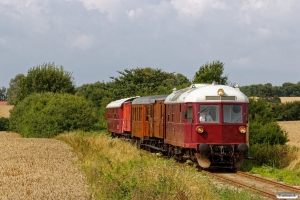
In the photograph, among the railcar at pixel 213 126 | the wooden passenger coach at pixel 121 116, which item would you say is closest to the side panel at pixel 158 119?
the railcar at pixel 213 126

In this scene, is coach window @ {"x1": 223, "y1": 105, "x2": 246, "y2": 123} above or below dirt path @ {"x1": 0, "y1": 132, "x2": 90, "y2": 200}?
above

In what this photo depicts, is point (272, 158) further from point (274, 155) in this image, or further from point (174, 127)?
point (174, 127)

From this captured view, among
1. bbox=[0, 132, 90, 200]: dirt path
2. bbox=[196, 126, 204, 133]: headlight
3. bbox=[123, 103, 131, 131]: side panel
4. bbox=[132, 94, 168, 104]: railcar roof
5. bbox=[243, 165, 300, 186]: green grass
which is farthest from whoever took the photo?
bbox=[123, 103, 131, 131]: side panel

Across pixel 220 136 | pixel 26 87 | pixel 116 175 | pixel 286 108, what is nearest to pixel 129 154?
pixel 220 136

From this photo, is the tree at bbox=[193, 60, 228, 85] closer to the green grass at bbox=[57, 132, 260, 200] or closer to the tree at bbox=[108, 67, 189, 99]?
the tree at bbox=[108, 67, 189, 99]

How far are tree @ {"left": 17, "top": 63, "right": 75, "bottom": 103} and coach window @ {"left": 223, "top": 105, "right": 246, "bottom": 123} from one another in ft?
150

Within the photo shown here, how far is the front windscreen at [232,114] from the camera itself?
19.9 m

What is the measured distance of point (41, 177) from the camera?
636 inches

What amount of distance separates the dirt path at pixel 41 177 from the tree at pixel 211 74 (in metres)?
23.3

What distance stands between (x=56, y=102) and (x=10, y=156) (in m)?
23.0

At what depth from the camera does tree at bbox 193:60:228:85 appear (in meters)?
45.6

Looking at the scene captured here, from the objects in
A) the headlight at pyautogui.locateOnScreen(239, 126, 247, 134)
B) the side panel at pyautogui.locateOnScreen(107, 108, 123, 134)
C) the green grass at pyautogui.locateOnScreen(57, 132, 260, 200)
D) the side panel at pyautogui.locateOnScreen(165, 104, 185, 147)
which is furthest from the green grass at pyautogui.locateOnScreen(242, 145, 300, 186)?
the side panel at pyautogui.locateOnScreen(107, 108, 123, 134)

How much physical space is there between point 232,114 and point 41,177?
7.07 m

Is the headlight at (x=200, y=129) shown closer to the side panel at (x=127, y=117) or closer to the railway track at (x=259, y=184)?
the railway track at (x=259, y=184)
